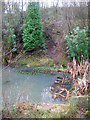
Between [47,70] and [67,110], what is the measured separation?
477cm

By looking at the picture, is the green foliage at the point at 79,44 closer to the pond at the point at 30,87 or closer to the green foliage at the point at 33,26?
the pond at the point at 30,87

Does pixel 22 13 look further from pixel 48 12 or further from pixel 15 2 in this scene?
pixel 48 12

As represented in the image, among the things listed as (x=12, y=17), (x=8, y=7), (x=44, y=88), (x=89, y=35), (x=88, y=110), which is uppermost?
(x=8, y=7)

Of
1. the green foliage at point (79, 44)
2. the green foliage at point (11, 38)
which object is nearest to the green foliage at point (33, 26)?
the green foliage at point (11, 38)

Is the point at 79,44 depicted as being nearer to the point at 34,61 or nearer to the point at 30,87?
the point at 30,87

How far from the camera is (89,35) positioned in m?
1.87

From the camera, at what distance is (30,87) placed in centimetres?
485

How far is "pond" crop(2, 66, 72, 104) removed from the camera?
147 inches

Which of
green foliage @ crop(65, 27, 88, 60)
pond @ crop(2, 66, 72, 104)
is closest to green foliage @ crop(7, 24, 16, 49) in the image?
pond @ crop(2, 66, 72, 104)

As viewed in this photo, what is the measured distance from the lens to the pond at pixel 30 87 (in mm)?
3730

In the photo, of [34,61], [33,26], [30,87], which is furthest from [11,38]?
[30,87]

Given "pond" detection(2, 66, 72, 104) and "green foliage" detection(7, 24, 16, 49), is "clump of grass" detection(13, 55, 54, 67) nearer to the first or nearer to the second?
"green foliage" detection(7, 24, 16, 49)

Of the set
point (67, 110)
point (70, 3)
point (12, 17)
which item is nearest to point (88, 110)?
point (67, 110)

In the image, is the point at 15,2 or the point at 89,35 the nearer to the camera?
the point at 89,35
